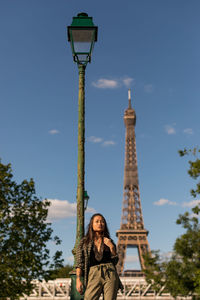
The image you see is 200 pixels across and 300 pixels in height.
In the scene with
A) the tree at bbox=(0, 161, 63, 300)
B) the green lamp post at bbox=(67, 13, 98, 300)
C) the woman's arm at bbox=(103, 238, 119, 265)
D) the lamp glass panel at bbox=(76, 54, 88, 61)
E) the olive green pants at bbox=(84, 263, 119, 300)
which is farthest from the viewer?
the tree at bbox=(0, 161, 63, 300)

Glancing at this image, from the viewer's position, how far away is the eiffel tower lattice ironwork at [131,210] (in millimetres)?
83125

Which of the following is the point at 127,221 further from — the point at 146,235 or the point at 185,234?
the point at 185,234

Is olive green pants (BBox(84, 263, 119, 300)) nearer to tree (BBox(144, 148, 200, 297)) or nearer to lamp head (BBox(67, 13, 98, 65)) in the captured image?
lamp head (BBox(67, 13, 98, 65))

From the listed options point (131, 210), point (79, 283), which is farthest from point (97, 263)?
point (131, 210)

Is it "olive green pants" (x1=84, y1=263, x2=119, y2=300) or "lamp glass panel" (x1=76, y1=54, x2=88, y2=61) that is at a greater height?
"lamp glass panel" (x1=76, y1=54, x2=88, y2=61)

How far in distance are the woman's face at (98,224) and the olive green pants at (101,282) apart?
50 centimetres

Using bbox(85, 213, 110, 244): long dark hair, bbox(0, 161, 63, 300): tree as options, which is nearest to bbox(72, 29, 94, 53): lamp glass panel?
bbox(85, 213, 110, 244): long dark hair

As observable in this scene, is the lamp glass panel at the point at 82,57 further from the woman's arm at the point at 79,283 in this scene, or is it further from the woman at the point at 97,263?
the woman's arm at the point at 79,283

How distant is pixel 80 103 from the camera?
8859 millimetres

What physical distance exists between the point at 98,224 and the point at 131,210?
88715 millimetres

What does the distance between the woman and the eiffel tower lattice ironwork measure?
245 feet

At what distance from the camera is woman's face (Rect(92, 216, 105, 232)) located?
603 cm

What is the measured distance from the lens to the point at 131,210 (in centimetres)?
9369

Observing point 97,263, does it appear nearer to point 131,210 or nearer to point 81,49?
point 81,49
